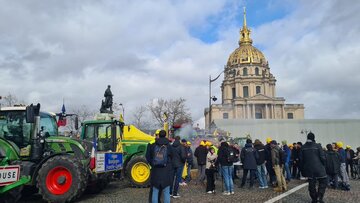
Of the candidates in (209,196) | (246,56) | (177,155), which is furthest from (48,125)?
(246,56)

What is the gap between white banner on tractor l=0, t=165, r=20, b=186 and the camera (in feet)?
26.2

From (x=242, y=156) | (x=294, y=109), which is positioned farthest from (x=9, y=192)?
(x=294, y=109)

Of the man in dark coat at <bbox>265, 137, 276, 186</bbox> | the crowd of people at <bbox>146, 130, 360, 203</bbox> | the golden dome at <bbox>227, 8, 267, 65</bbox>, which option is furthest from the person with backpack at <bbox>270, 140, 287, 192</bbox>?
the golden dome at <bbox>227, 8, 267, 65</bbox>

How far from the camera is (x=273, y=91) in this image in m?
115

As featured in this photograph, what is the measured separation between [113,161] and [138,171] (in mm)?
1950

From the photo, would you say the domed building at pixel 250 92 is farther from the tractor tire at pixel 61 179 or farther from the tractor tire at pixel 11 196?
the tractor tire at pixel 11 196

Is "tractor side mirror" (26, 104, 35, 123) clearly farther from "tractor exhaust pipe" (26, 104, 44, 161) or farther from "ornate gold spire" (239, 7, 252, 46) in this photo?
"ornate gold spire" (239, 7, 252, 46)

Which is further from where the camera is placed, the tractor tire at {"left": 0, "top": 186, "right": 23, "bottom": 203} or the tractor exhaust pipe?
the tractor exhaust pipe

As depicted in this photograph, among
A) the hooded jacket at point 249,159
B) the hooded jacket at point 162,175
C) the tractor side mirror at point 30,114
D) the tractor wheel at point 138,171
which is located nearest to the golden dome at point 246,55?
the hooded jacket at point 249,159

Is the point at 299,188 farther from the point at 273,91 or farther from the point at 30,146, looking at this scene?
the point at 273,91

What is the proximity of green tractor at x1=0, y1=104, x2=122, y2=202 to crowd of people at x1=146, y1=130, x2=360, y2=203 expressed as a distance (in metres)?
2.29

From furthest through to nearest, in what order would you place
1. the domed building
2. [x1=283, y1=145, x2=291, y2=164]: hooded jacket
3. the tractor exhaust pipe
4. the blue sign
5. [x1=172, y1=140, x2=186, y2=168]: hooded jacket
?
the domed building, [x1=283, y1=145, x2=291, y2=164]: hooded jacket, the blue sign, the tractor exhaust pipe, [x1=172, y1=140, x2=186, y2=168]: hooded jacket

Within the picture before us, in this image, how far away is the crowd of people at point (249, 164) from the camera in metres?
7.02

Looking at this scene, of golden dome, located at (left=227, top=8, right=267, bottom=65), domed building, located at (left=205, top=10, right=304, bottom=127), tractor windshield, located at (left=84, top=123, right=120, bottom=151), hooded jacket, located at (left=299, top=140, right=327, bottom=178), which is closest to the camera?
hooded jacket, located at (left=299, top=140, right=327, bottom=178)
